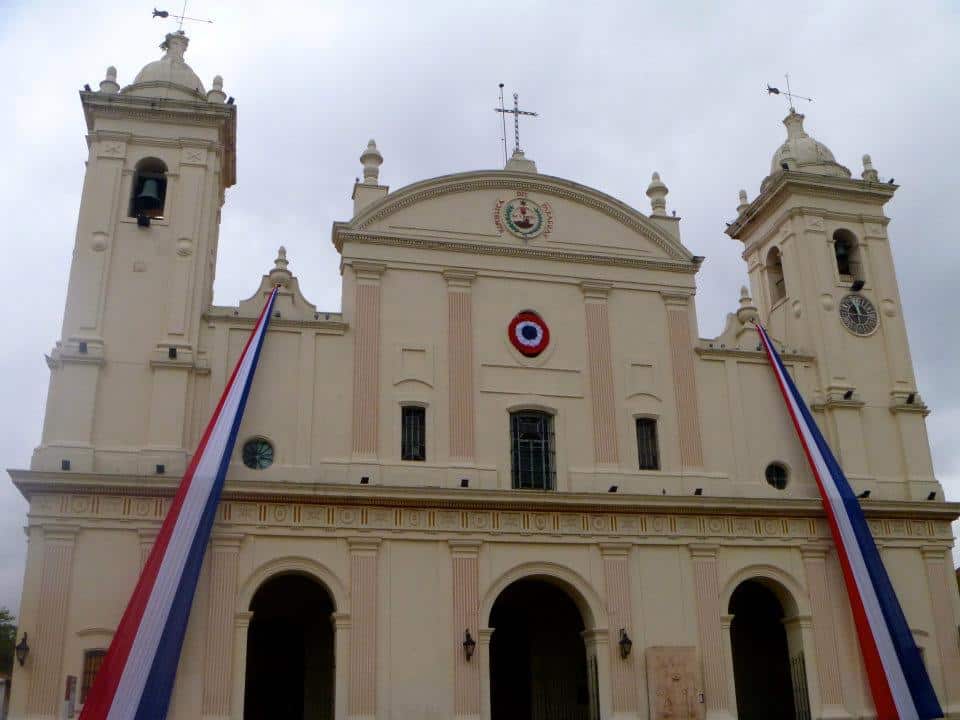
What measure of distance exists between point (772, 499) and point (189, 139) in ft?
53.7

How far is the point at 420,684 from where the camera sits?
809 inches

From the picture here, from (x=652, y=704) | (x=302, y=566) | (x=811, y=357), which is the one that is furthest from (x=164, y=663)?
(x=811, y=357)

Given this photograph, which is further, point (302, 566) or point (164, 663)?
point (302, 566)

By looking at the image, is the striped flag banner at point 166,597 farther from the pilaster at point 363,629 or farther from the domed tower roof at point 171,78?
the domed tower roof at point 171,78

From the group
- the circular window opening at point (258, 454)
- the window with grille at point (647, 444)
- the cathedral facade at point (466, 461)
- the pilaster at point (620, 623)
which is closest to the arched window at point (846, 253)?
the cathedral facade at point (466, 461)

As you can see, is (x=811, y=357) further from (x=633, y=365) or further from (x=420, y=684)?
(x=420, y=684)

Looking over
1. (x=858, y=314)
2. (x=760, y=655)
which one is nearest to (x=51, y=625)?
(x=760, y=655)

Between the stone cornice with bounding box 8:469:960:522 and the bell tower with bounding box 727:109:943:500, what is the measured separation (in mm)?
1749

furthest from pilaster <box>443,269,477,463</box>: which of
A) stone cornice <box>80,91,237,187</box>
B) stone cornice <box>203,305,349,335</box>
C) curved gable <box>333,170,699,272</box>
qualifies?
stone cornice <box>80,91,237,187</box>

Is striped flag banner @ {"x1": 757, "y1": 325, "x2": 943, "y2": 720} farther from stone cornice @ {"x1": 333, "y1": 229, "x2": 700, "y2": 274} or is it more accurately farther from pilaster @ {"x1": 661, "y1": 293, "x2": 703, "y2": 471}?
stone cornice @ {"x1": 333, "y1": 229, "x2": 700, "y2": 274}

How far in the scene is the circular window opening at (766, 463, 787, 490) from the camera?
24.6 metres

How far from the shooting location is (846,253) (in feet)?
92.7

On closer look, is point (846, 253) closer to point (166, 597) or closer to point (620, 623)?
point (620, 623)

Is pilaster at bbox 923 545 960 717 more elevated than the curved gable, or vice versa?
the curved gable
